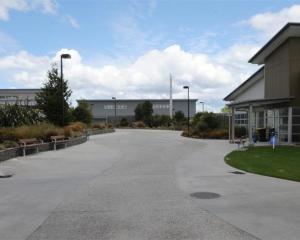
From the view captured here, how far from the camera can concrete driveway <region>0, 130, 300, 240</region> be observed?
272 inches

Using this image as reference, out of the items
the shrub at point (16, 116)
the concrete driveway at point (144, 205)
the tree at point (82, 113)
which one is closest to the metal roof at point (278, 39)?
the concrete driveway at point (144, 205)

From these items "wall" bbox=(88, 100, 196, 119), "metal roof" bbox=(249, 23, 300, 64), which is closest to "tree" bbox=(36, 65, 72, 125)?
"metal roof" bbox=(249, 23, 300, 64)

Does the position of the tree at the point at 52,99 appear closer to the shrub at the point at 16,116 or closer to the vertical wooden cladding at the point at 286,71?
Result: the shrub at the point at 16,116

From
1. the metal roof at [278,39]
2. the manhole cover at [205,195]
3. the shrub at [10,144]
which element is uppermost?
the metal roof at [278,39]

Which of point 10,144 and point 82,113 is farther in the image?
point 82,113

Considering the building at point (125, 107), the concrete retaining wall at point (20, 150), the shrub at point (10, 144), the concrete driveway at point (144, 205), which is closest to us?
the concrete driveway at point (144, 205)

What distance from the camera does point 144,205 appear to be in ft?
29.5

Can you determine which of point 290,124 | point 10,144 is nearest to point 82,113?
point 290,124

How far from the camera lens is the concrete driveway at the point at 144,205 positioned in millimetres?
6914

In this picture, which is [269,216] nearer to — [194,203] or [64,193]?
[194,203]

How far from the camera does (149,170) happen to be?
15133 millimetres

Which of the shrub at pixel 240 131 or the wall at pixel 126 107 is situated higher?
the wall at pixel 126 107

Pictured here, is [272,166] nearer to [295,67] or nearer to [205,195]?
[205,195]

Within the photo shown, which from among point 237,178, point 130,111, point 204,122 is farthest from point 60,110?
point 130,111
